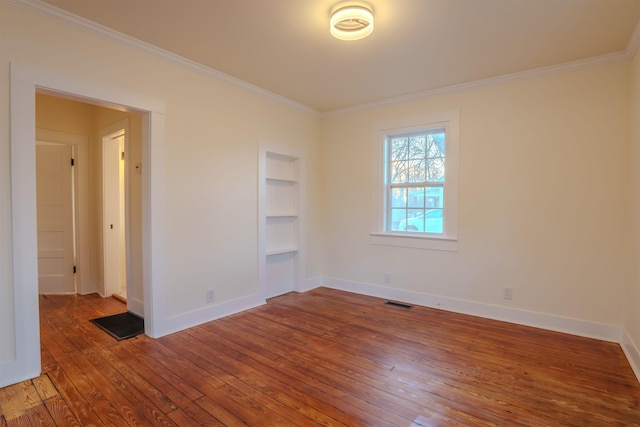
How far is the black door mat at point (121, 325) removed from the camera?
3.15 meters

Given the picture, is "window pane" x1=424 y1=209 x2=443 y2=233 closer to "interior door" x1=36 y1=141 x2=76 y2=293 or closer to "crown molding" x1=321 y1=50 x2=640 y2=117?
"crown molding" x1=321 y1=50 x2=640 y2=117

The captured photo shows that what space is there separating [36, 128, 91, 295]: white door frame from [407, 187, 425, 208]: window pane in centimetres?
444

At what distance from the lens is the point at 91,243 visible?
4539mm

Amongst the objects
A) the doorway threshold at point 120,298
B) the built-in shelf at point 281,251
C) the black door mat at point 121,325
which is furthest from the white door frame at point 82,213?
the built-in shelf at point 281,251

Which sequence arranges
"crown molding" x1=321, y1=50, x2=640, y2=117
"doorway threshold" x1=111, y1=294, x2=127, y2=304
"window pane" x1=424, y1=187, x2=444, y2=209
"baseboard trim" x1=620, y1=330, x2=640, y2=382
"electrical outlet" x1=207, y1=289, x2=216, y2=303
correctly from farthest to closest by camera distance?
1. "doorway threshold" x1=111, y1=294, x2=127, y2=304
2. "window pane" x1=424, y1=187, x2=444, y2=209
3. "electrical outlet" x1=207, y1=289, x2=216, y2=303
4. "crown molding" x1=321, y1=50, x2=640, y2=117
5. "baseboard trim" x1=620, y1=330, x2=640, y2=382

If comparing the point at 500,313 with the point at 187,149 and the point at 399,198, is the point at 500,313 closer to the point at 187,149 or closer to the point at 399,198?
the point at 399,198

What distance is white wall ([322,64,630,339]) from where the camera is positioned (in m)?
3.07

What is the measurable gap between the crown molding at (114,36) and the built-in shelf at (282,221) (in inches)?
36.2

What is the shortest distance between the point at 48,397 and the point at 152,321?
984mm

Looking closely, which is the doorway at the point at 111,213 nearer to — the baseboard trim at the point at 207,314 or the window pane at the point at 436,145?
the baseboard trim at the point at 207,314

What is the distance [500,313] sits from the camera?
11.8 ft

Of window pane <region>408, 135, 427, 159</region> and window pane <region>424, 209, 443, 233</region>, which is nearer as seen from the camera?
window pane <region>424, 209, 443, 233</region>

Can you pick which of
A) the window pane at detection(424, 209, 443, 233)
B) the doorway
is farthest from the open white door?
the window pane at detection(424, 209, 443, 233)

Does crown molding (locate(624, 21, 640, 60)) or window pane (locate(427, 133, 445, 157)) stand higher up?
crown molding (locate(624, 21, 640, 60))
